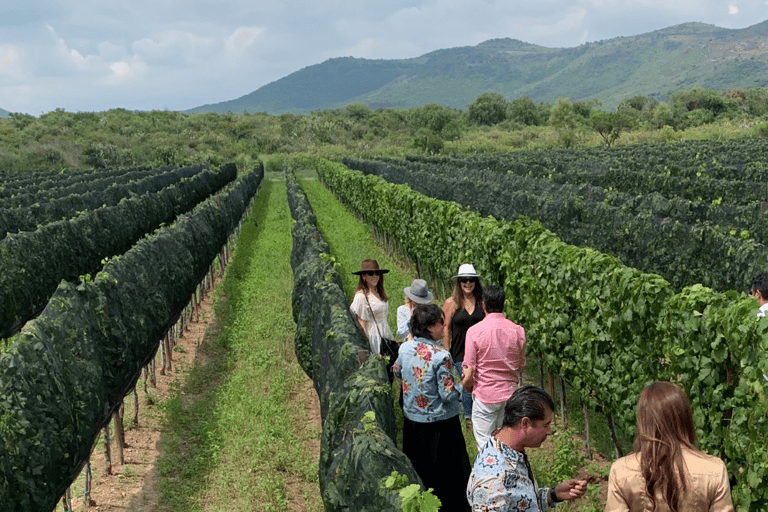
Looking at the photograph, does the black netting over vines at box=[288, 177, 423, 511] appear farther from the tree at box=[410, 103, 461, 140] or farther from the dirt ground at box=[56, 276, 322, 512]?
the tree at box=[410, 103, 461, 140]

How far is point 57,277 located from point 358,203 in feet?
58.0

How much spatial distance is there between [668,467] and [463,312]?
15.4 ft

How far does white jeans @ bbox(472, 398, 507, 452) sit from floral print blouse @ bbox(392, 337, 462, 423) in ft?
1.98

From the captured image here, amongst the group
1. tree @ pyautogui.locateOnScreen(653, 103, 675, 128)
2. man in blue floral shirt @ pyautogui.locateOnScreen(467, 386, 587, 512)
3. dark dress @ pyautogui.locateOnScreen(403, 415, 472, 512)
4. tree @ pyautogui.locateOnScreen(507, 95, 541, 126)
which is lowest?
dark dress @ pyautogui.locateOnScreen(403, 415, 472, 512)

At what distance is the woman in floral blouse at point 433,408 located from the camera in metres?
5.95

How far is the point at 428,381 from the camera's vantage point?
5.96 meters

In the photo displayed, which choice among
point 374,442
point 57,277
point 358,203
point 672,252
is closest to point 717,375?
point 374,442

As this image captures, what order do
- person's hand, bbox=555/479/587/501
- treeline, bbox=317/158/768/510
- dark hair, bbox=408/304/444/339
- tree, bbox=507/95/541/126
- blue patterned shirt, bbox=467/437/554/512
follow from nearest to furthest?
blue patterned shirt, bbox=467/437/554/512, person's hand, bbox=555/479/587/501, treeline, bbox=317/158/768/510, dark hair, bbox=408/304/444/339, tree, bbox=507/95/541/126

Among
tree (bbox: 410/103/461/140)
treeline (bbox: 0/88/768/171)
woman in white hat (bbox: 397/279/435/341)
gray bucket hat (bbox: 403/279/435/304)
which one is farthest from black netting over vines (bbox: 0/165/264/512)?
tree (bbox: 410/103/461/140)

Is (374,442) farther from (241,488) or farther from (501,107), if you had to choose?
(501,107)

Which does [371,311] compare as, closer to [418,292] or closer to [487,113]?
[418,292]

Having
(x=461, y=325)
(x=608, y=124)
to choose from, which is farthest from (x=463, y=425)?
(x=608, y=124)

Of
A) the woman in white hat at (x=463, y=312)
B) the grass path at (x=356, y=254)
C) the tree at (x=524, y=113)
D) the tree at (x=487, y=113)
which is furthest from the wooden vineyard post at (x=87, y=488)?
the tree at (x=487, y=113)

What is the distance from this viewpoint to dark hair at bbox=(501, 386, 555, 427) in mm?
3816
